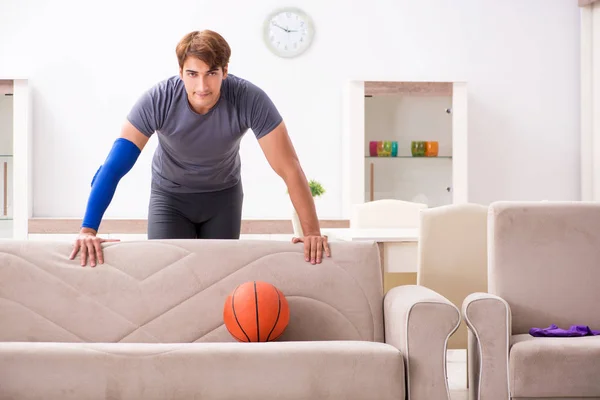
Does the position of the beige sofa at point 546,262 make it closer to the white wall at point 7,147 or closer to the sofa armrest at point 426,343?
the sofa armrest at point 426,343

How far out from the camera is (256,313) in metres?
2.38

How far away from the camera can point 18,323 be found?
2611mm

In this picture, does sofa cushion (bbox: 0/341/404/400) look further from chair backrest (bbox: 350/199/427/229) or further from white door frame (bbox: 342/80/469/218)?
A: white door frame (bbox: 342/80/469/218)

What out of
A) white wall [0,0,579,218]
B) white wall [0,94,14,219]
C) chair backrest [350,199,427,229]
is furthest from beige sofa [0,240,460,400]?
white wall [0,0,579,218]

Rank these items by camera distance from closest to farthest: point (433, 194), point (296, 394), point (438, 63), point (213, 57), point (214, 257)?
point (296, 394) → point (213, 57) → point (214, 257) → point (433, 194) → point (438, 63)

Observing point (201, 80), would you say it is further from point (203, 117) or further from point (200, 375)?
point (200, 375)

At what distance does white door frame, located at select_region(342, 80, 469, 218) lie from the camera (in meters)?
5.62

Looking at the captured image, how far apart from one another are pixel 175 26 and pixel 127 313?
3.76m

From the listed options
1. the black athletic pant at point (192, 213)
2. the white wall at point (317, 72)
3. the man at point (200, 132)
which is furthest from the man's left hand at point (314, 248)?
the white wall at point (317, 72)

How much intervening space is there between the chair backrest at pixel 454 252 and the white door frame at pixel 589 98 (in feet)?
10.2

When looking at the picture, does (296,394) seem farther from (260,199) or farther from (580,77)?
(580,77)

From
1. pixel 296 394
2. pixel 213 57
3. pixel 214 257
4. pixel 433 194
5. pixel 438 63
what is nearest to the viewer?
pixel 296 394

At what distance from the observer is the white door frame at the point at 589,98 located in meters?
6.09

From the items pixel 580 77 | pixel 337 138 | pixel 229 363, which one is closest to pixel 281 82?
pixel 337 138
